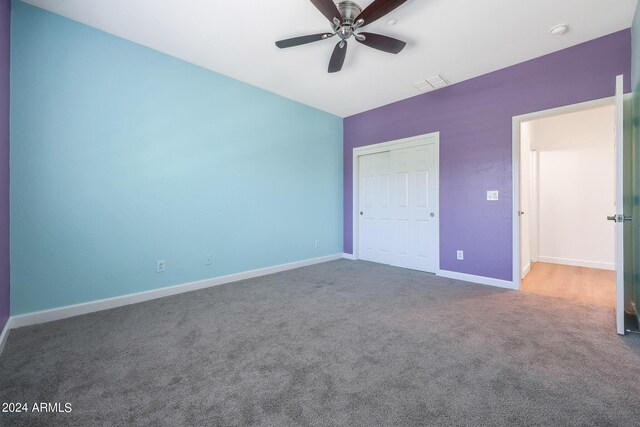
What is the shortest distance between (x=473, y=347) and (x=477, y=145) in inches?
105

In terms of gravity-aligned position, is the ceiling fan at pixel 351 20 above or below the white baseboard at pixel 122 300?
above

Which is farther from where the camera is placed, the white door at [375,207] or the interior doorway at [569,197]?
the white door at [375,207]

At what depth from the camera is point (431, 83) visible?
3.59 meters

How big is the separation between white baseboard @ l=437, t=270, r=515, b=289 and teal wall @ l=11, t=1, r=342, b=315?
2.48m

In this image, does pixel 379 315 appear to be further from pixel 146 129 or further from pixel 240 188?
pixel 146 129

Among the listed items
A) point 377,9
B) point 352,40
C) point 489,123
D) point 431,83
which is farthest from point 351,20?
point 489,123

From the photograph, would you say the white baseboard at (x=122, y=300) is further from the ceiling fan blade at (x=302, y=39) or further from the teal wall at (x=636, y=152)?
the teal wall at (x=636, y=152)

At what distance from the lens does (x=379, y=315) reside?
2414 millimetres

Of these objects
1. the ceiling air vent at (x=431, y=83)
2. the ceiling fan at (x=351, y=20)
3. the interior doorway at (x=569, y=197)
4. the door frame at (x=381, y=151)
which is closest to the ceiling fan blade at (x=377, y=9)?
the ceiling fan at (x=351, y=20)

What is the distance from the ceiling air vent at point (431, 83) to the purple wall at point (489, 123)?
0.13m

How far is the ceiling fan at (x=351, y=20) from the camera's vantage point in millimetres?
1939

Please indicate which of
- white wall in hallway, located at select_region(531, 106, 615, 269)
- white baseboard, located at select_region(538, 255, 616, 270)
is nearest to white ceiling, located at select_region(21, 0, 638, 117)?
white wall in hallway, located at select_region(531, 106, 615, 269)

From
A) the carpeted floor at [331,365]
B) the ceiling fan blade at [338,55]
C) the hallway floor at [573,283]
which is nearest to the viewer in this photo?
the carpeted floor at [331,365]

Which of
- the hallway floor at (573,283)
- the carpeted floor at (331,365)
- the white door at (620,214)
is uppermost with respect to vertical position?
the white door at (620,214)
